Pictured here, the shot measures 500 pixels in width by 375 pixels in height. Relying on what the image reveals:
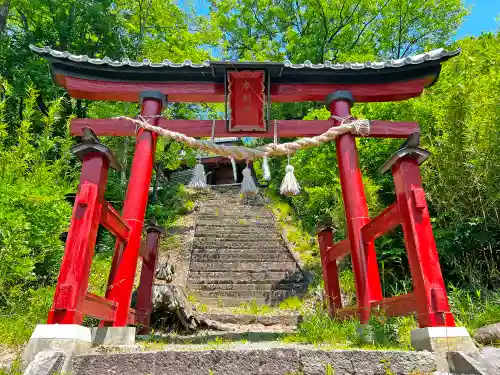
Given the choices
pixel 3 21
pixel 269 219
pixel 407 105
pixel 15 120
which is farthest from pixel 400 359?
pixel 3 21

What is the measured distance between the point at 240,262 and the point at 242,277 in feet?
2.74

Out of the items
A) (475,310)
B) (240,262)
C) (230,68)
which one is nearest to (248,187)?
(230,68)

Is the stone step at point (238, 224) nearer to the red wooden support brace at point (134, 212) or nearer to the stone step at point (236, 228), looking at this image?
the stone step at point (236, 228)

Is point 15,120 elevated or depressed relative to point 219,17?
depressed

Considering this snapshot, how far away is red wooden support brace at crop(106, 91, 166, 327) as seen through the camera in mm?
4441

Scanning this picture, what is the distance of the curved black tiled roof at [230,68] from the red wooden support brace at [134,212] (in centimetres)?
42

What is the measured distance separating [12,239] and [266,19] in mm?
17067

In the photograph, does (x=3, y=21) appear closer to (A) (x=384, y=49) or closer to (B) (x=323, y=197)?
(B) (x=323, y=197)

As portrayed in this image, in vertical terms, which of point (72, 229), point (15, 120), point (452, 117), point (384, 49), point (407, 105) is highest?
point (384, 49)

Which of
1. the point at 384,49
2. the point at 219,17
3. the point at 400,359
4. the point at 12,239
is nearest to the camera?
the point at 400,359

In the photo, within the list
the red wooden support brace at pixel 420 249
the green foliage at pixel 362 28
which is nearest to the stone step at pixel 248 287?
the red wooden support brace at pixel 420 249

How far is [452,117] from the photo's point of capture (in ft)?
23.1

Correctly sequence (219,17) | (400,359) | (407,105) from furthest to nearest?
1. (219,17)
2. (407,105)
3. (400,359)

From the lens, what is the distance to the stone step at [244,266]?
1016 centimetres
